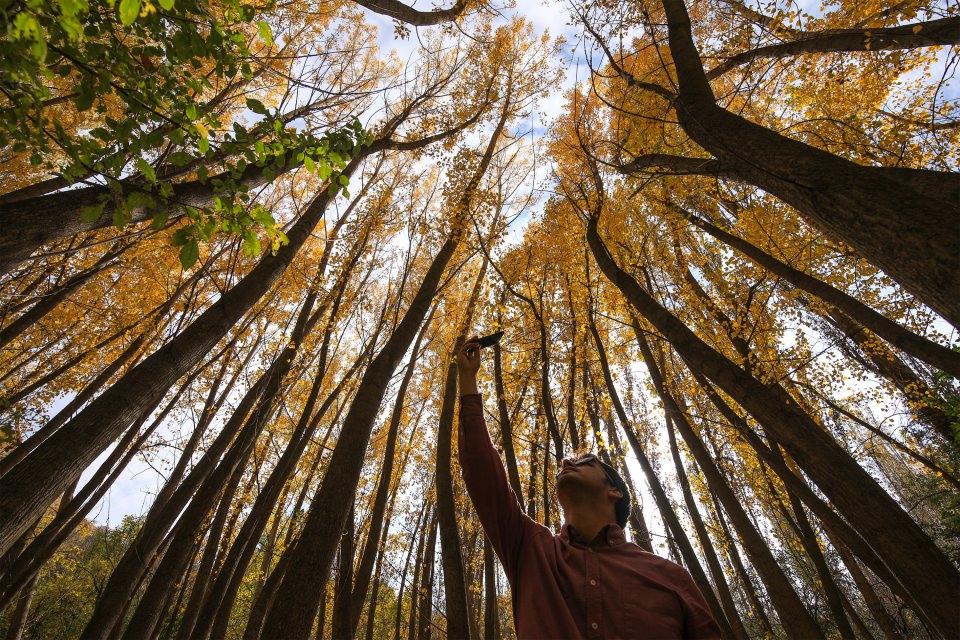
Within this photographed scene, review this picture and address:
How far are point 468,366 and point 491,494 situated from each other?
733 millimetres

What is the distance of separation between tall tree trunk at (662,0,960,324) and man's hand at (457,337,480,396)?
6.96 feet

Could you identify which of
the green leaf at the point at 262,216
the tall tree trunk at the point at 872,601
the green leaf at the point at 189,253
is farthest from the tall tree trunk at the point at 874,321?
the green leaf at the point at 189,253

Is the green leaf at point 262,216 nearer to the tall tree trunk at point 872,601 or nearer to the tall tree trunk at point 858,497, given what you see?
the tall tree trunk at point 858,497

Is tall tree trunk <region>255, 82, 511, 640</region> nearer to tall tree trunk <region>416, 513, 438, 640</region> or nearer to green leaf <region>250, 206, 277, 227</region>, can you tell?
green leaf <region>250, 206, 277, 227</region>

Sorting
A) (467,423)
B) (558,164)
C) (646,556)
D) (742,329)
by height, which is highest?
(558,164)

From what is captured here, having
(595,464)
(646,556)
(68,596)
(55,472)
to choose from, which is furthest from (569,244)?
(68,596)

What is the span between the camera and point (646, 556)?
1.99m

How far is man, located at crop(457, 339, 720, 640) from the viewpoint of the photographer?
1604 millimetres

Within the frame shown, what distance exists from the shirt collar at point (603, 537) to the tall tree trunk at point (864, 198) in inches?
72.2

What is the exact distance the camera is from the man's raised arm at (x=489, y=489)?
2.00m

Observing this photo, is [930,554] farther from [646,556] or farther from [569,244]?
[569,244]

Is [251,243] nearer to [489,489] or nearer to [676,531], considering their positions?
[489,489]

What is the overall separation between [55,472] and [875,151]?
10.1 metres

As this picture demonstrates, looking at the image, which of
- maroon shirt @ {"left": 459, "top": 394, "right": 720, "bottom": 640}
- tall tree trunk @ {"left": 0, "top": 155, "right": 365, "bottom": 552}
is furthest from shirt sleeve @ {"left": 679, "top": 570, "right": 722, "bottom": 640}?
tall tree trunk @ {"left": 0, "top": 155, "right": 365, "bottom": 552}
